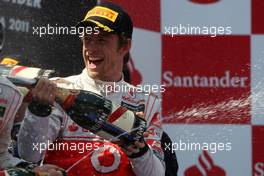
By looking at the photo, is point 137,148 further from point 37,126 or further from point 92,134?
point 37,126

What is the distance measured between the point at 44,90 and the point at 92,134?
26cm

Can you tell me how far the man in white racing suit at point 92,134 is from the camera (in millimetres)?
1851

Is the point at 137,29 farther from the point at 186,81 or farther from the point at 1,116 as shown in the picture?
the point at 1,116

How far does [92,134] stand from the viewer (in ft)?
6.48

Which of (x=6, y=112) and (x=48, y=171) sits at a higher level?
(x=6, y=112)

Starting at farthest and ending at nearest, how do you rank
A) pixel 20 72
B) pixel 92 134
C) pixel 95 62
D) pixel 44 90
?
pixel 95 62 < pixel 92 134 < pixel 20 72 < pixel 44 90

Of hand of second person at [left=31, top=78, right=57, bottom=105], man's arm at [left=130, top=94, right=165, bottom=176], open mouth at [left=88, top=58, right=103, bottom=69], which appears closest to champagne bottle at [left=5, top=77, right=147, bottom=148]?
hand of second person at [left=31, top=78, right=57, bottom=105]

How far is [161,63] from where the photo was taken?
8.93 ft

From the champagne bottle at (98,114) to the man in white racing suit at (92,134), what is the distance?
32 mm

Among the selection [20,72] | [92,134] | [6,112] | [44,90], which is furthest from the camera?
[92,134]

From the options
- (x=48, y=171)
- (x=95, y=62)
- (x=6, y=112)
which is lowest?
(x=48, y=171)

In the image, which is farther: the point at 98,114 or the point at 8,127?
the point at 98,114

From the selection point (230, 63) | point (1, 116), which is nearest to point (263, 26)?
point (230, 63)

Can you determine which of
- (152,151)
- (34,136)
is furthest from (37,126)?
(152,151)
